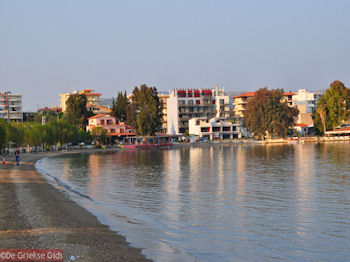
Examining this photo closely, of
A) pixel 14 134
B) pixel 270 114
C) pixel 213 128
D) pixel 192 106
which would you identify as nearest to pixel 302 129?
pixel 213 128

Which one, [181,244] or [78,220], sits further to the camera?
[78,220]

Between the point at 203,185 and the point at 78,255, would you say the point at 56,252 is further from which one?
the point at 203,185

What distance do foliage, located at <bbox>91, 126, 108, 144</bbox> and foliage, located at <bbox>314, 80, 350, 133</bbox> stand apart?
229ft

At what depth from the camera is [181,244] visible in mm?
17781

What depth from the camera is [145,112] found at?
5635 inches

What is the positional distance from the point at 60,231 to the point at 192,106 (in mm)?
164666

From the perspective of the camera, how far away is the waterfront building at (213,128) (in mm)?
171375

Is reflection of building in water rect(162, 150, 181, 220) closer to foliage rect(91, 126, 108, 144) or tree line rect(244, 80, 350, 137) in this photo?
foliage rect(91, 126, 108, 144)

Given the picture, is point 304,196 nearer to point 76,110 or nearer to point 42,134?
point 42,134

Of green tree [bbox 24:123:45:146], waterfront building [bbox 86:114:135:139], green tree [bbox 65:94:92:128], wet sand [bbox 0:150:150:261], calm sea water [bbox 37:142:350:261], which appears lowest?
calm sea water [bbox 37:142:350:261]

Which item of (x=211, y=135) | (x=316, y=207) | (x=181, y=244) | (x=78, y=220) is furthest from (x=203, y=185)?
(x=211, y=135)

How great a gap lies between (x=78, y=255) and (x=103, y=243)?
2210 mm

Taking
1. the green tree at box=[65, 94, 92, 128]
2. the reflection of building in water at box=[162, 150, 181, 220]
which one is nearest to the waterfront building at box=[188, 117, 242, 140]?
the green tree at box=[65, 94, 92, 128]

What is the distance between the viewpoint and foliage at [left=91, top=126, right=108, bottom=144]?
479ft
